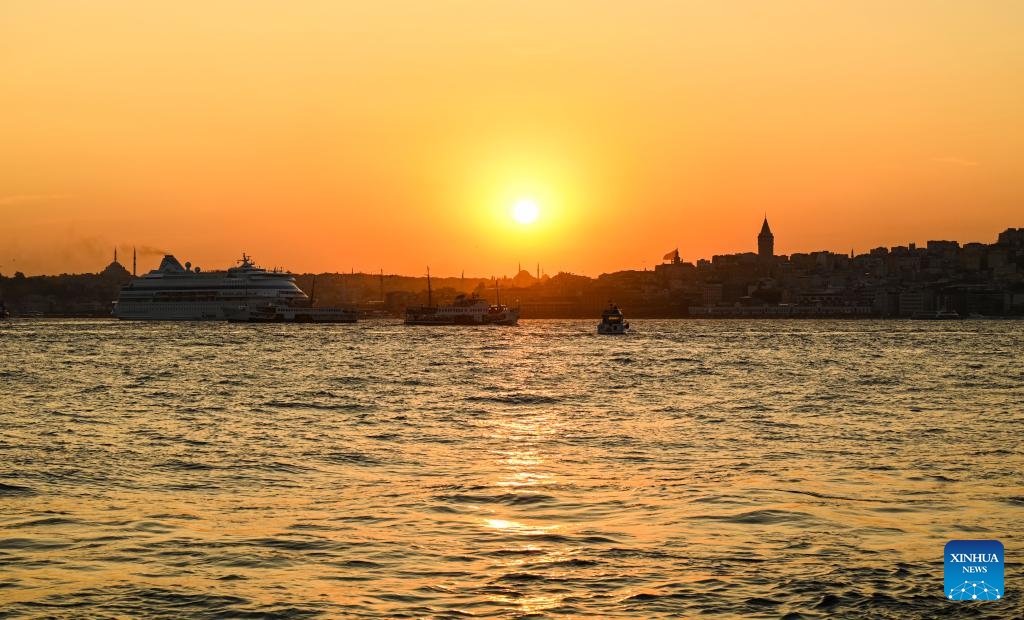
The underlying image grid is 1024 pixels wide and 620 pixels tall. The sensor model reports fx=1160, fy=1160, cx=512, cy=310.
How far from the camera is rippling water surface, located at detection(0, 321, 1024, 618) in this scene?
12953 millimetres

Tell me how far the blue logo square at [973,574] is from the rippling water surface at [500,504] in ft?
0.62

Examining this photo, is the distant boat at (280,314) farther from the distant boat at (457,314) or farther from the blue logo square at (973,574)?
the blue logo square at (973,574)

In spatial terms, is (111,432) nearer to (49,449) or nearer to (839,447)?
(49,449)

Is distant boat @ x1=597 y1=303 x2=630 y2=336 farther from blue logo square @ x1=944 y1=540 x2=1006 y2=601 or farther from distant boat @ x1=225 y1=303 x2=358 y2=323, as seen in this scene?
blue logo square @ x1=944 y1=540 x2=1006 y2=601

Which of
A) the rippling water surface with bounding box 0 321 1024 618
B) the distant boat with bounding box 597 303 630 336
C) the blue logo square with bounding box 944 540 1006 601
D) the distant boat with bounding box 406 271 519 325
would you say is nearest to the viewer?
the blue logo square with bounding box 944 540 1006 601

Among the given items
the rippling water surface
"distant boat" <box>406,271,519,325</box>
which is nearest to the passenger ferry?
"distant boat" <box>406,271,519,325</box>

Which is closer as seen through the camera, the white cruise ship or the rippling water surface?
the rippling water surface

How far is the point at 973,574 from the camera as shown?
42.3 feet

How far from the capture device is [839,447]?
26.0 m

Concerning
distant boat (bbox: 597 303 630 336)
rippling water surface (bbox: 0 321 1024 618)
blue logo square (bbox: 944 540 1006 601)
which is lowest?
rippling water surface (bbox: 0 321 1024 618)

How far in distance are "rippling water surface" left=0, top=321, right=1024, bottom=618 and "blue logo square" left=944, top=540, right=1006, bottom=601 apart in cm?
19

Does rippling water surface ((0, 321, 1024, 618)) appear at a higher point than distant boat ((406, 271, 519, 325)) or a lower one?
lower

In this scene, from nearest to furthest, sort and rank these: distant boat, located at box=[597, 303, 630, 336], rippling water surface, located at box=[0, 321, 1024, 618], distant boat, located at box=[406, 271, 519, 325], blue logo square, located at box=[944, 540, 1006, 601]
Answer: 1. blue logo square, located at box=[944, 540, 1006, 601]
2. rippling water surface, located at box=[0, 321, 1024, 618]
3. distant boat, located at box=[597, 303, 630, 336]
4. distant boat, located at box=[406, 271, 519, 325]

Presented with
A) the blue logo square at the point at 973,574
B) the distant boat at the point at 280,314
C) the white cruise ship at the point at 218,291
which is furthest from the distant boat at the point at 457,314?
the blue logo square at the point at 973,574
